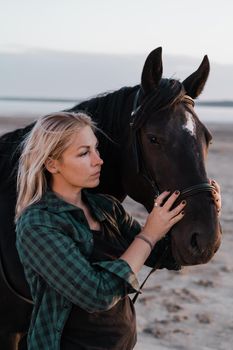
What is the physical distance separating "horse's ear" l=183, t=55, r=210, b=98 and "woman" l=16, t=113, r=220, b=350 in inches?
24.2

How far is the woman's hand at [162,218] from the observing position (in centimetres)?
223

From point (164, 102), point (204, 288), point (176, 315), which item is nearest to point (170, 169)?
point (164, 102)

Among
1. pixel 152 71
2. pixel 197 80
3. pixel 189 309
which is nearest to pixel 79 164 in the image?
pixel 152 71

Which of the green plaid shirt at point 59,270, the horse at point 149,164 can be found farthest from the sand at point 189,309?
the green plaid shirt at point 59,270

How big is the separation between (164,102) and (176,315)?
295 centimetres

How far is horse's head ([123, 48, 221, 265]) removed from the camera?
2236 mm

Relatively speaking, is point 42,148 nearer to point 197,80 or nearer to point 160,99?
point 160,99

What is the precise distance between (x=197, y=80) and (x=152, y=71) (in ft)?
0.86

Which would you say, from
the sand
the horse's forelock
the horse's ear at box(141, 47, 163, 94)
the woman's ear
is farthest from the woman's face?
the sand

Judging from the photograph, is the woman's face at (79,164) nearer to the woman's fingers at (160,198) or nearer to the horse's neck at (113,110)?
the woman's fingers at (160,198)

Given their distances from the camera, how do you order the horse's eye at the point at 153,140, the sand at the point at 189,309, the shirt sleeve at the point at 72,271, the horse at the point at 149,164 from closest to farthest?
the shirt sleeve at the point at 72,271 → the horse at the point at 149,164 → the horse's eye at the point at 153,140 → the sand at the point at 189,309

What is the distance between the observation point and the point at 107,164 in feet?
9.39

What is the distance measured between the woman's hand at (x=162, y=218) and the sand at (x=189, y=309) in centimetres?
232

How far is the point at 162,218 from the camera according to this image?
226 centimetres
